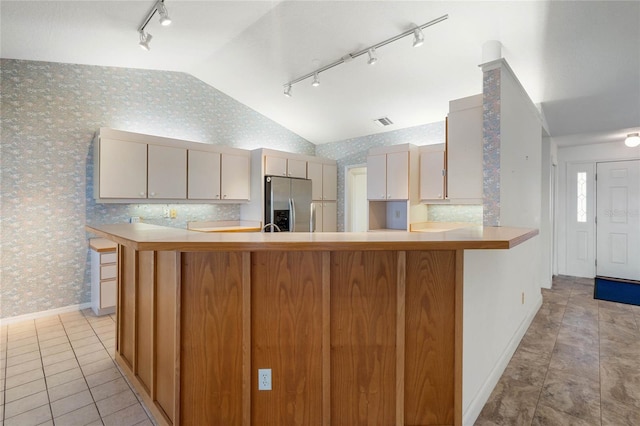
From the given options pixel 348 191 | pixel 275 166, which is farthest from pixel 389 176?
pixel 275 166

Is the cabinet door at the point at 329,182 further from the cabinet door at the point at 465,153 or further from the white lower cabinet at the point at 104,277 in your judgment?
the white lower cabinet at the point at 104,277

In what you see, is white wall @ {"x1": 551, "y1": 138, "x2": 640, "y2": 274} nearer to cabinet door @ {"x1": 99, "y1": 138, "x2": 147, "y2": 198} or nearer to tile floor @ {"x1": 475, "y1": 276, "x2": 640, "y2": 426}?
tile floor @ {"x1": 475, "y1": 276, "x2": 640, "y2": 426}

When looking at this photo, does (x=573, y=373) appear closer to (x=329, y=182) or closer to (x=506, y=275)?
(x=506, y=275)

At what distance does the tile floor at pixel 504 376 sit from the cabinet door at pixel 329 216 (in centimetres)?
351

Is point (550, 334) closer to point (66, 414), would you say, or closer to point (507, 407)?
point (507, 407)

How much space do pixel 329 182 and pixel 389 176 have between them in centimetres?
153

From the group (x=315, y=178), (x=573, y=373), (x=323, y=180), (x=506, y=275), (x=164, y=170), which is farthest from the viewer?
(x=323, y=180)

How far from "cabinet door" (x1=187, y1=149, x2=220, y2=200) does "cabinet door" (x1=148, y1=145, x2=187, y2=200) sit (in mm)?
96

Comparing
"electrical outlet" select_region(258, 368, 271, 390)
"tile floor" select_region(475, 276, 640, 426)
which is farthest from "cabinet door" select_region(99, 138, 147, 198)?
"tile floor" select_region(475, 276, 640, 426)

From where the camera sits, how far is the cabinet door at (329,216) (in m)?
5.85

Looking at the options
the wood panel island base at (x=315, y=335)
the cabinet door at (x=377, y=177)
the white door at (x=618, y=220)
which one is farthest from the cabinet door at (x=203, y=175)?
the white door at (x=618, y=220)

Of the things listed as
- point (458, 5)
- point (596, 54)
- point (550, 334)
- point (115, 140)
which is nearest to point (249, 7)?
point (458, 5)

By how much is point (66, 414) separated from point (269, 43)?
3.73 meters

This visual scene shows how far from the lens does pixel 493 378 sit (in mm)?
2146
